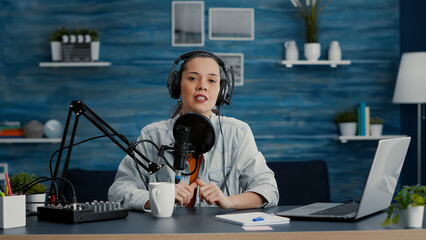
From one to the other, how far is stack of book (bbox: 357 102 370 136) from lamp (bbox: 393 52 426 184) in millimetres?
242

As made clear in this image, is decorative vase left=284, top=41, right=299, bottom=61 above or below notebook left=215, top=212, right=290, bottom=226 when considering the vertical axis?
above

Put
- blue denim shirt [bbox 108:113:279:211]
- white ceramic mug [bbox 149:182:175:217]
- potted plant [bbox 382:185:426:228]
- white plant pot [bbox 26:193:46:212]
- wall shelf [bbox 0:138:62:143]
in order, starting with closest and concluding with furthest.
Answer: potted plant [bbox 382:185:426:228] → white ceramic mug [bbox 149:182:175:217] → white plant pot [bbox 26:193:46:212] → blue denim shirt [bbox 108:113:279:211] → wall shelf [bbox 0:138:62:143]

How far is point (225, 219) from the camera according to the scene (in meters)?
1.50

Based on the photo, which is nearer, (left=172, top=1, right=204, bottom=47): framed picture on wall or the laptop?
the laptop

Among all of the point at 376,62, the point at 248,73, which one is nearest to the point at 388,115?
the point at 376,62

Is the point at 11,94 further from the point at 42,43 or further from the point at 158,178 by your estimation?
the point at 158,178

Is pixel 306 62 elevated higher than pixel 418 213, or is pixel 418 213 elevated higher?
pixel 306 62

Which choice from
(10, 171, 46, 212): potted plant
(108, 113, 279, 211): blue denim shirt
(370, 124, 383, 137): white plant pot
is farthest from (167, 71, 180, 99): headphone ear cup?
(370, 124, 383, 137): white plant pot

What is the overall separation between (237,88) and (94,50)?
3.67ft

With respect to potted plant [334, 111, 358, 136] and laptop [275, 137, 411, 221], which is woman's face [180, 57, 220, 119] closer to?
laptop [275, 137, 411, 221]

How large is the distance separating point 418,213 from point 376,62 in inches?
120

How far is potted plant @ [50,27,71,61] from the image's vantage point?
13.3 feet

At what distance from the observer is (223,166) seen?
7.07 ft

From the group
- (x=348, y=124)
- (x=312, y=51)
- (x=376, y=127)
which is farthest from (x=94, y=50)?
(x=376, y=127)
